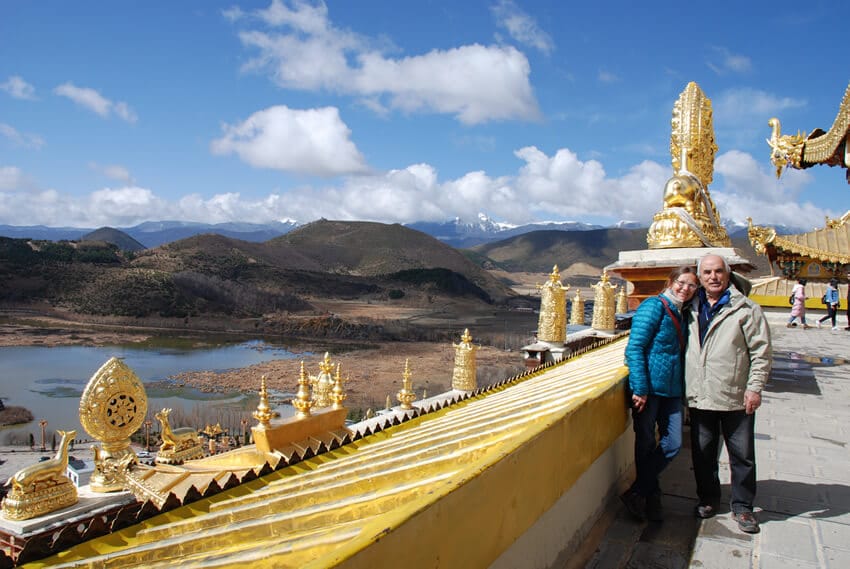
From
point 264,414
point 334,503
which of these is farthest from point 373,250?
point 334,503

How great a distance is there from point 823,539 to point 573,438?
1.32 meters

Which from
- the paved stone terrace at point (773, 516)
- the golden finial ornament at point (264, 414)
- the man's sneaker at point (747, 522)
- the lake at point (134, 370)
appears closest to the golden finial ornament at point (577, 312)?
the paved stone terrace at point (773, 516)

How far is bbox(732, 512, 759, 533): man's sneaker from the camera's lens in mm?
2635

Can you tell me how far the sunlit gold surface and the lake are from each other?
19.4 metres

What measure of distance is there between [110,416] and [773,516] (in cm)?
452

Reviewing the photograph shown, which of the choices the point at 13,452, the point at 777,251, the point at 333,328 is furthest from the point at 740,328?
the point at 333,328

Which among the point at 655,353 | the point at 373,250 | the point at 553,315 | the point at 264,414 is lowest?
the point at 264,414

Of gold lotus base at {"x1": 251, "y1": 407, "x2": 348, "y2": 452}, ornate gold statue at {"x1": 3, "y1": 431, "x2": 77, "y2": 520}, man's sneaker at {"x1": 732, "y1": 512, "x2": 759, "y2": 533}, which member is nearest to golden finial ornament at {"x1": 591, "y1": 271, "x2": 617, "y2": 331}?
gold lotus base at {"x1": 251, "y1": 407, "x2": 348, "y2": 452}

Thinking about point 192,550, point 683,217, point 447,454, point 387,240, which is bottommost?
point 192,550

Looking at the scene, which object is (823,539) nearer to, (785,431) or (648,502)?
(648,502)

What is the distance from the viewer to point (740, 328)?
2703 millimetres

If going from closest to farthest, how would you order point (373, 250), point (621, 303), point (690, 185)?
point (690, 185) < point (621, 303) < point (373, 250)

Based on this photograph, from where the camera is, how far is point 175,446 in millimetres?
6785

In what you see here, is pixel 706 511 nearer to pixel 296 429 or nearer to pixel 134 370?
pixel 296 429
